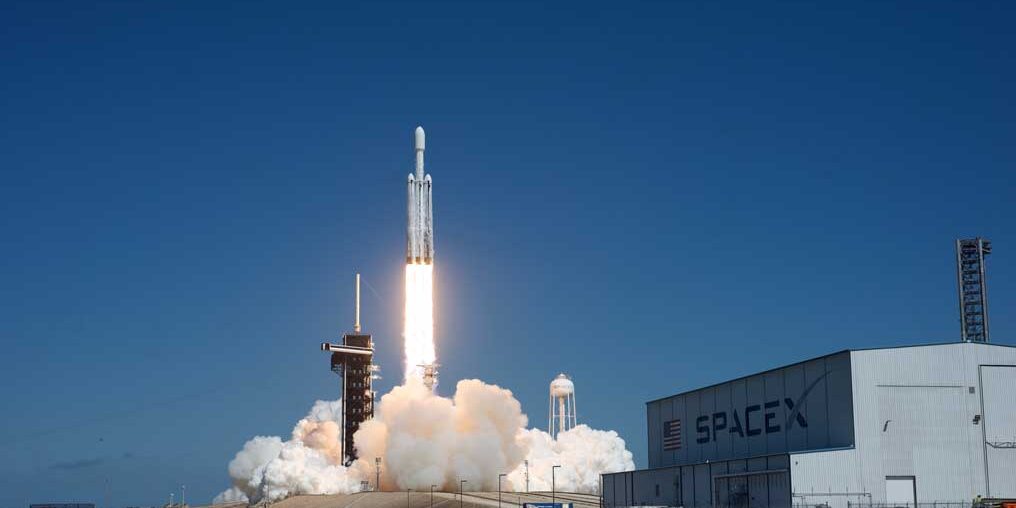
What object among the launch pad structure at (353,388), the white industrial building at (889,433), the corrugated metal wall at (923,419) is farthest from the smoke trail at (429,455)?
the corrugated metal wall at (923,419)

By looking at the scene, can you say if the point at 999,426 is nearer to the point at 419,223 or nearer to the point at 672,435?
the point at 672,435

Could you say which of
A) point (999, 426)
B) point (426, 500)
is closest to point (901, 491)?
point (999, 426)

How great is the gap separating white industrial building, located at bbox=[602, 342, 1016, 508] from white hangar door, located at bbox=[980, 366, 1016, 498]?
6 cm

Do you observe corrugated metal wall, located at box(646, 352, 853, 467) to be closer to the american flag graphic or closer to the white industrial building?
the white industrial building

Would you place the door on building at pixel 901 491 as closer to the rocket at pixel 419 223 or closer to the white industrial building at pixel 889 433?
the white industrial building at pixel 889 433

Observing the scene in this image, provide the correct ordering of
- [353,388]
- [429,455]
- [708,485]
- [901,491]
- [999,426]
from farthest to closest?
[353,388] → [429,455] → [708,485] → [999,426] → [901,491]

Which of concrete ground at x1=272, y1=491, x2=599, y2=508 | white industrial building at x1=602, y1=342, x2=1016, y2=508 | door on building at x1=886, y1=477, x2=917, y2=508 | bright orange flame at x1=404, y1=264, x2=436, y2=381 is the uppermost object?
bright orange flame at x1=404, y1=264, x2=436, y2=381

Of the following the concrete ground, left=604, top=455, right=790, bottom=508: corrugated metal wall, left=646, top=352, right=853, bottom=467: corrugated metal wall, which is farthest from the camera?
the concrete ground

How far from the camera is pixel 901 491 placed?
3000 inches

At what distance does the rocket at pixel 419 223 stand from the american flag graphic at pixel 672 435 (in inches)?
1667

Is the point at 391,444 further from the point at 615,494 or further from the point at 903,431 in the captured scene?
the point at 903,431

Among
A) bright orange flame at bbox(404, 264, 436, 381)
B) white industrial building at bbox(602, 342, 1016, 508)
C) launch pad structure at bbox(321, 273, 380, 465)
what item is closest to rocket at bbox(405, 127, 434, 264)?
bright orange flame at bbox(404, 264, 436, 381)

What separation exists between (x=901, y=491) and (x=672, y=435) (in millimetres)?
29396

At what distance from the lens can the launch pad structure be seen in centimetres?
15575
